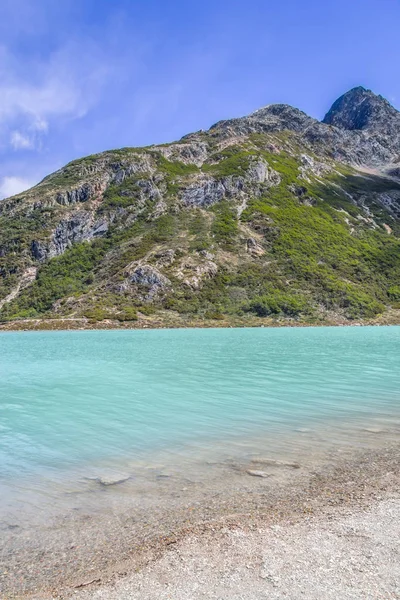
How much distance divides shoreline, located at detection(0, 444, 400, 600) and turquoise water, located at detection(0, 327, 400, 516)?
3.13m

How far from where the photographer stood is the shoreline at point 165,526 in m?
6.27

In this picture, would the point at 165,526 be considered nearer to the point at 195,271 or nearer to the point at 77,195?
the point at 195,271

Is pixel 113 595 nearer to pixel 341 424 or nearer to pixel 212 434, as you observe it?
pixel 212 434

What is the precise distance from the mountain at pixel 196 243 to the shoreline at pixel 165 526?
87252 mm

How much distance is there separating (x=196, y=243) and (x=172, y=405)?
108517 mm

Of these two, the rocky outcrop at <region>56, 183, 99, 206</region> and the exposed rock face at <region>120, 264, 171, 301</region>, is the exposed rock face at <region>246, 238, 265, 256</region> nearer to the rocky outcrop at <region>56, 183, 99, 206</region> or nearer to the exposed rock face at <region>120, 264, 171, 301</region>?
the exposed rock face at <region>120, 264, 171, 301</region>

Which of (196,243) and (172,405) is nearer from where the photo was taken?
(172,405)

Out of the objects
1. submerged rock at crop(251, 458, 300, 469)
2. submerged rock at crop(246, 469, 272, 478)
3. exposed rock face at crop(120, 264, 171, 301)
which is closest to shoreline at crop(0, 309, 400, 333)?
exposed rock face at crop(120, 264, 171, 301)

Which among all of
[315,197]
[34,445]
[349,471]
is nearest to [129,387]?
[34,445]

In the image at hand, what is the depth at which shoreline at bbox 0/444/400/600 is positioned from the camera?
627 centimetres

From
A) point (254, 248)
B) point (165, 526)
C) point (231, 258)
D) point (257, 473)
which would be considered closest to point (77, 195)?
point (231, 258)

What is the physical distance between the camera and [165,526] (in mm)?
7773

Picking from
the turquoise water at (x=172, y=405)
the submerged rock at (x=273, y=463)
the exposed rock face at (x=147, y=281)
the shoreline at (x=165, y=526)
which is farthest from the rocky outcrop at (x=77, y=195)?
the shoreline at (x=165, y=526)

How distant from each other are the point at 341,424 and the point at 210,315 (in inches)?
3442
